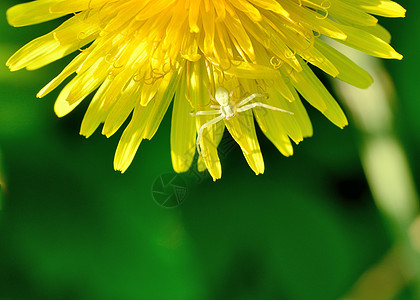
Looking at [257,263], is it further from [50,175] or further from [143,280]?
[50,175]

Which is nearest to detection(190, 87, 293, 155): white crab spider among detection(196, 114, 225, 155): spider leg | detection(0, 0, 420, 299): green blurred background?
detection(196, 114, 225, 155): spider leg

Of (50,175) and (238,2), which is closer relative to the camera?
(238,2)

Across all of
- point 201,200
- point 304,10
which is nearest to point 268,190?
point 201,200

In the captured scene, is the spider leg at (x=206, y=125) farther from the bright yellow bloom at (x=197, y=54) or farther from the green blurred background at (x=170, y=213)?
the green blurred background at (x=170, y=213)

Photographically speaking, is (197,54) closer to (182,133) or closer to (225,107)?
(225,107)
